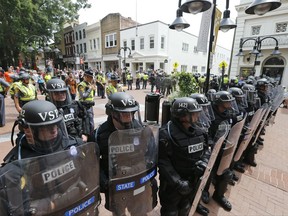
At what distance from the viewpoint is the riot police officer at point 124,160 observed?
1587 millimetres

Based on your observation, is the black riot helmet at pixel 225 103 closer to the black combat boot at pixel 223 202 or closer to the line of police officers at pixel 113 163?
the line of police officers at pixel 113 163

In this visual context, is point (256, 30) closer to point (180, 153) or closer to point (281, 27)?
point (281, 27)

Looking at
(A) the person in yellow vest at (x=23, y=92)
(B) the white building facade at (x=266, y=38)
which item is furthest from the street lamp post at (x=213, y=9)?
(B) the white building facade at (x=266, y=38)

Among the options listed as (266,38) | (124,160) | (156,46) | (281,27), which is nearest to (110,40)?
(156,46)

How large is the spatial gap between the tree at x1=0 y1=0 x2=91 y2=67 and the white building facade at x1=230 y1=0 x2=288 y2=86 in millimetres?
21591

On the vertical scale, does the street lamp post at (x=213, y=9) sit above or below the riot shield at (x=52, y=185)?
above

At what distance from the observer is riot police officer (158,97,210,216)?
2104 millimetres

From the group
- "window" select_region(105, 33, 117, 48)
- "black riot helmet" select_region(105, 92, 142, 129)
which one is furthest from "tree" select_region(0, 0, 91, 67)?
"black riot helmet" select_region(105, 92, 142, 129)

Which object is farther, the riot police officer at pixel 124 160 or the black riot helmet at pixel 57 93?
the black riot helmet at pixel 57 93

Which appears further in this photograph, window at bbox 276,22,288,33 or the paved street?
window at bbox 276,22,288,33

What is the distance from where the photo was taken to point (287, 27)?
16.8 m

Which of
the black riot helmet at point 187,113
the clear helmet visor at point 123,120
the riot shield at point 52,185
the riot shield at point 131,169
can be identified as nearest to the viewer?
the riot shield at point 52,185

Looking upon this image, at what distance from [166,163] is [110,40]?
2955 centimetres

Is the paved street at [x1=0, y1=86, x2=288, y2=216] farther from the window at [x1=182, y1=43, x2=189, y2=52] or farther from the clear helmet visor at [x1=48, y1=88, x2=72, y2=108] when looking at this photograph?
the window at [x1=182, y1=43, x2=189, y2=52]
